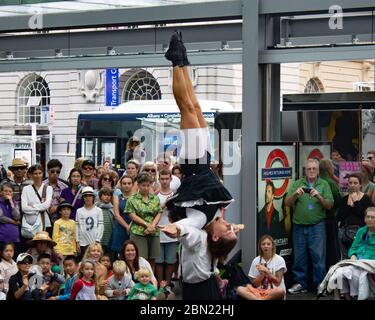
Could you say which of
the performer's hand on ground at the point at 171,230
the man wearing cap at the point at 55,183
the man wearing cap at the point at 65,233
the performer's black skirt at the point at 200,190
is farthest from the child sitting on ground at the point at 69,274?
the performer's hand on ground at the point at 171,230

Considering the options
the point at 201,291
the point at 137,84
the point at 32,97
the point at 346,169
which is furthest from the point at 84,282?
the point at 32,97

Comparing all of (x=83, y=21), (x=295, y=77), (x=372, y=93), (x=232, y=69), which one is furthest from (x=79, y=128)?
(x=83, y=21)

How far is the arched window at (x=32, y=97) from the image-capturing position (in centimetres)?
4028

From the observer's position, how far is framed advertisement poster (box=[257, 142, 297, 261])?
11.9 meters

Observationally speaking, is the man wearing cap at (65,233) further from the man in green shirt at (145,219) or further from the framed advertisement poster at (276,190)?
the framed advertisement poster at (276,190)

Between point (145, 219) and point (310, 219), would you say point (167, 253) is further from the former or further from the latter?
point (310, 219)

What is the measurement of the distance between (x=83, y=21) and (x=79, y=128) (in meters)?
16.0

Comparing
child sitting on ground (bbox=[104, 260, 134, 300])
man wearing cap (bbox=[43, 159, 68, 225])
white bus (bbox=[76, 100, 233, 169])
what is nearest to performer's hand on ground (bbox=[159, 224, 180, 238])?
child sitting on ground (bbox=[104, 260, 134, 300])

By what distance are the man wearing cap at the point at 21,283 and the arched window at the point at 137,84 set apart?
25.8 metres

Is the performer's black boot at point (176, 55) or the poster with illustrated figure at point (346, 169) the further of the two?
the poster with illustrated figure at point (346, 169)

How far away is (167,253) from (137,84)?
83.1 feet

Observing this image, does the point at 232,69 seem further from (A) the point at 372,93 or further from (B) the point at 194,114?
(B) the point at 194,114

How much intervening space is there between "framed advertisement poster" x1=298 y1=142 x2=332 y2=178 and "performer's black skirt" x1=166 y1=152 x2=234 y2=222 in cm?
649

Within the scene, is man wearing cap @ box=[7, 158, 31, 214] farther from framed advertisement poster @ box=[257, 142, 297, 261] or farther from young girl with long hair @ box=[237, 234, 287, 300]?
young girl with long hair @ box=[237, 234, 287, 300]
